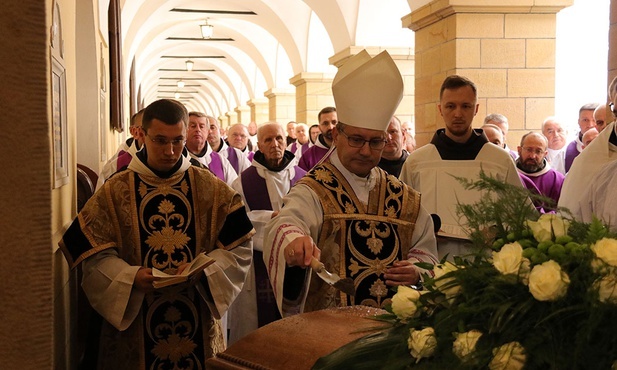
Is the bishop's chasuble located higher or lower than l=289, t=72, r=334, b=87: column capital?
lower

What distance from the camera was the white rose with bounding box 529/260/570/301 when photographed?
1108 mm

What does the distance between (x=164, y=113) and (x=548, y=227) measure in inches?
88.0

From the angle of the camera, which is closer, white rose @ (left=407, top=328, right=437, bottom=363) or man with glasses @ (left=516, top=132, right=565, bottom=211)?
white rose @ (left=407, top=328, right=437, bottom=363)

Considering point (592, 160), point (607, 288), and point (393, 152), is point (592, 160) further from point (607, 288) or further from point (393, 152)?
point (607, 288)

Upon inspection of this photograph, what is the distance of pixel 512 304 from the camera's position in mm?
1166

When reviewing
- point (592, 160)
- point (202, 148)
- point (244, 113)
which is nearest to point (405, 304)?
point (592, 160)

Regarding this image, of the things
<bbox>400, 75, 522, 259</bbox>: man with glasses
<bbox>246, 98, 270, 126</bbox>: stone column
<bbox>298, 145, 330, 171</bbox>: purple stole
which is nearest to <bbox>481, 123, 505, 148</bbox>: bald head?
<bbox>400, 75, 522, 259</bbox>: man with glasses

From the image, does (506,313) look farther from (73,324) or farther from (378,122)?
(73,324)

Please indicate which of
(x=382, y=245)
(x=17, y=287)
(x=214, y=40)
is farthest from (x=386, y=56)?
(x=214, y=40)

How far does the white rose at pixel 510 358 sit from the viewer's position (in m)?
1.12

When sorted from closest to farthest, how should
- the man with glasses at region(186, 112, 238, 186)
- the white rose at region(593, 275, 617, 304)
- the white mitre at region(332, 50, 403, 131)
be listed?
the white rose at region(593, 275, 617, 304), the white mitre at region(332, 50, 403, 131), the man with glasses at region(186, 112, 238, 186)

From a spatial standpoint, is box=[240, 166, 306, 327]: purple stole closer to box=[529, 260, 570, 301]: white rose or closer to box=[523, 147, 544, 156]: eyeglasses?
box=[523, 147, 544, 156]: eyeglasses

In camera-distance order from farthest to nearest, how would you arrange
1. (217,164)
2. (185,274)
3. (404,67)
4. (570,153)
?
(404,67) < (217,164) < (570,153) < (185,274)

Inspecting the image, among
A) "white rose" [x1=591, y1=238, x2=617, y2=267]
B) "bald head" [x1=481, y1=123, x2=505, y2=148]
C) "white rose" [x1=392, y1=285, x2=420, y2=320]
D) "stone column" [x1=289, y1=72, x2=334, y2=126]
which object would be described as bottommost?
"white rose" [x1=392, y1=285, x2=420, y2=320]
